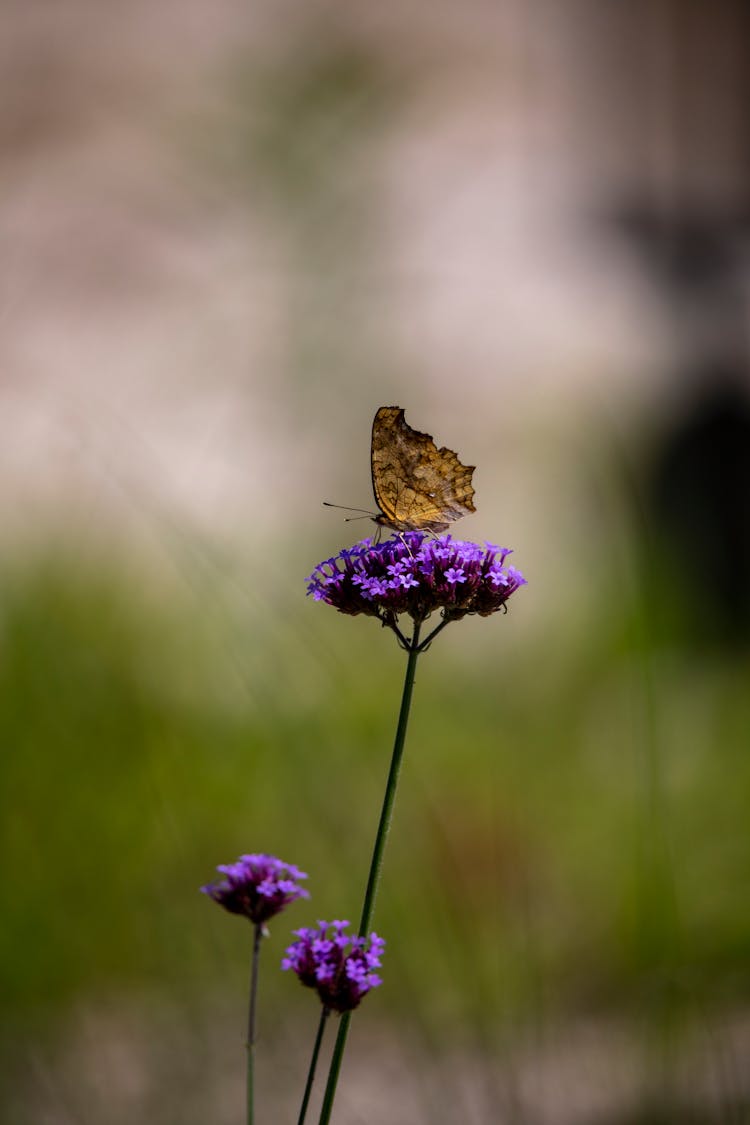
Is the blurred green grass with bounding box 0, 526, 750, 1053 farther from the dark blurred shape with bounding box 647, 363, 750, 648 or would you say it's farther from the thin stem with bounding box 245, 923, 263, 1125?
the dark blurred shape with bounding box 647, 363, 750, 648

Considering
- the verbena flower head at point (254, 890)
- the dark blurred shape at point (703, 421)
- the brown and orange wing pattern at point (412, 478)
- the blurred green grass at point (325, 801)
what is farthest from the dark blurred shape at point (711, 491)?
the verbena flower head at point (254, 890)

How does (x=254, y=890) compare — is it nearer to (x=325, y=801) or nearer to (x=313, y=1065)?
(x=313, y=1065)

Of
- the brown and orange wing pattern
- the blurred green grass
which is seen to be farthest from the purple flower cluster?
the blurred green grass

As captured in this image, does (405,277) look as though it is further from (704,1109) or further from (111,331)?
(704,1109)

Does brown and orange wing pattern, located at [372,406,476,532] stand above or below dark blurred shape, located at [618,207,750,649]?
below

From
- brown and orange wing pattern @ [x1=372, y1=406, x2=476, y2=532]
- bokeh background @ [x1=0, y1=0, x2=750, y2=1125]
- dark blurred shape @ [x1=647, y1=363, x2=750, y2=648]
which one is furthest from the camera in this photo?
dark blurred shape @ [x1=647, y1=363, x2=750, y2=648]

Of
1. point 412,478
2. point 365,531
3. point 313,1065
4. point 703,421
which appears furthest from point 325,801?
point 703,421

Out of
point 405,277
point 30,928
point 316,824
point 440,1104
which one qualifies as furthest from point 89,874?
point 405,277

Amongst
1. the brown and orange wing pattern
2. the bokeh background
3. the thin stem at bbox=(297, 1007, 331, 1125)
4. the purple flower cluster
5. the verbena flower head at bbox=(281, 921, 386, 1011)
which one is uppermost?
the bokeh background
